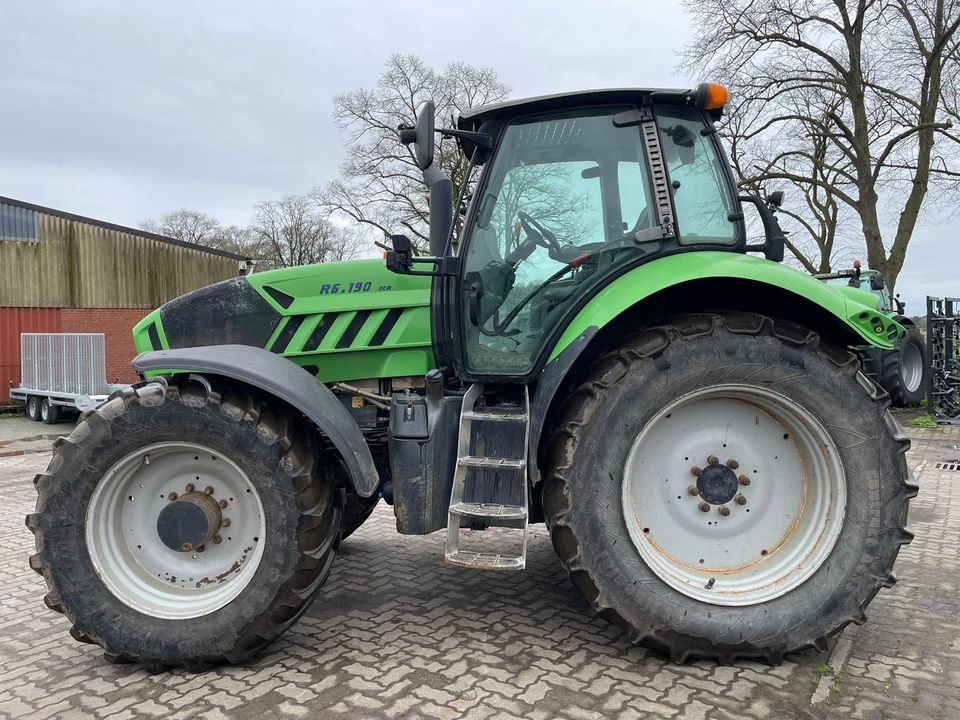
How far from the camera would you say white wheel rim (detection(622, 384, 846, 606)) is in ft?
10.3

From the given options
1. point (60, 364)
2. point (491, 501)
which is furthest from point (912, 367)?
point (60, 364)

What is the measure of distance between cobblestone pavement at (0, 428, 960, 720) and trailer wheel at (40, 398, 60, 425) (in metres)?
12.9

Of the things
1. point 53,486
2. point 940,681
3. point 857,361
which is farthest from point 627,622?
point 53,486

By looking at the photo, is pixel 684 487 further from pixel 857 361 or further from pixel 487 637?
pixel 487 637

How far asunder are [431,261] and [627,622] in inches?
73.3

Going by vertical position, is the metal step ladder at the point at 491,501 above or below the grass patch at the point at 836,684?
above

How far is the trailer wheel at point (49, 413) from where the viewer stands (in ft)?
50.0

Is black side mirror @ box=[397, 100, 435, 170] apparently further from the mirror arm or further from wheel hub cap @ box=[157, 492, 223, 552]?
wheel hub cap @ box=[157, 492, 223, 552]

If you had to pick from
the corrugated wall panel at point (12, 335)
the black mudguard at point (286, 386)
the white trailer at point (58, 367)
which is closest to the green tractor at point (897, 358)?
the black mudguard at point (286, 386)

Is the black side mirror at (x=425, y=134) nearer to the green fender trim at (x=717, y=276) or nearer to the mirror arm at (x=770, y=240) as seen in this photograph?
the green fender trim at (x=717, y=276)

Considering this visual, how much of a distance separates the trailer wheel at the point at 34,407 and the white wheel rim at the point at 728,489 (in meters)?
16.5

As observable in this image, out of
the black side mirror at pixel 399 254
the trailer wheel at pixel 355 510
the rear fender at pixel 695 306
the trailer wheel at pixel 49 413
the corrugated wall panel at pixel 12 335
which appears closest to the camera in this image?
the rear fender at pixel 695 306

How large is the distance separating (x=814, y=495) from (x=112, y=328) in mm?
19922

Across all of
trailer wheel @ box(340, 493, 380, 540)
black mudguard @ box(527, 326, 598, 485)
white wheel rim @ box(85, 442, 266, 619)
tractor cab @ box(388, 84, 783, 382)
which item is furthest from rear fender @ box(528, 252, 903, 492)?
white wheel rim @ box(85, 442, 266, 619)
